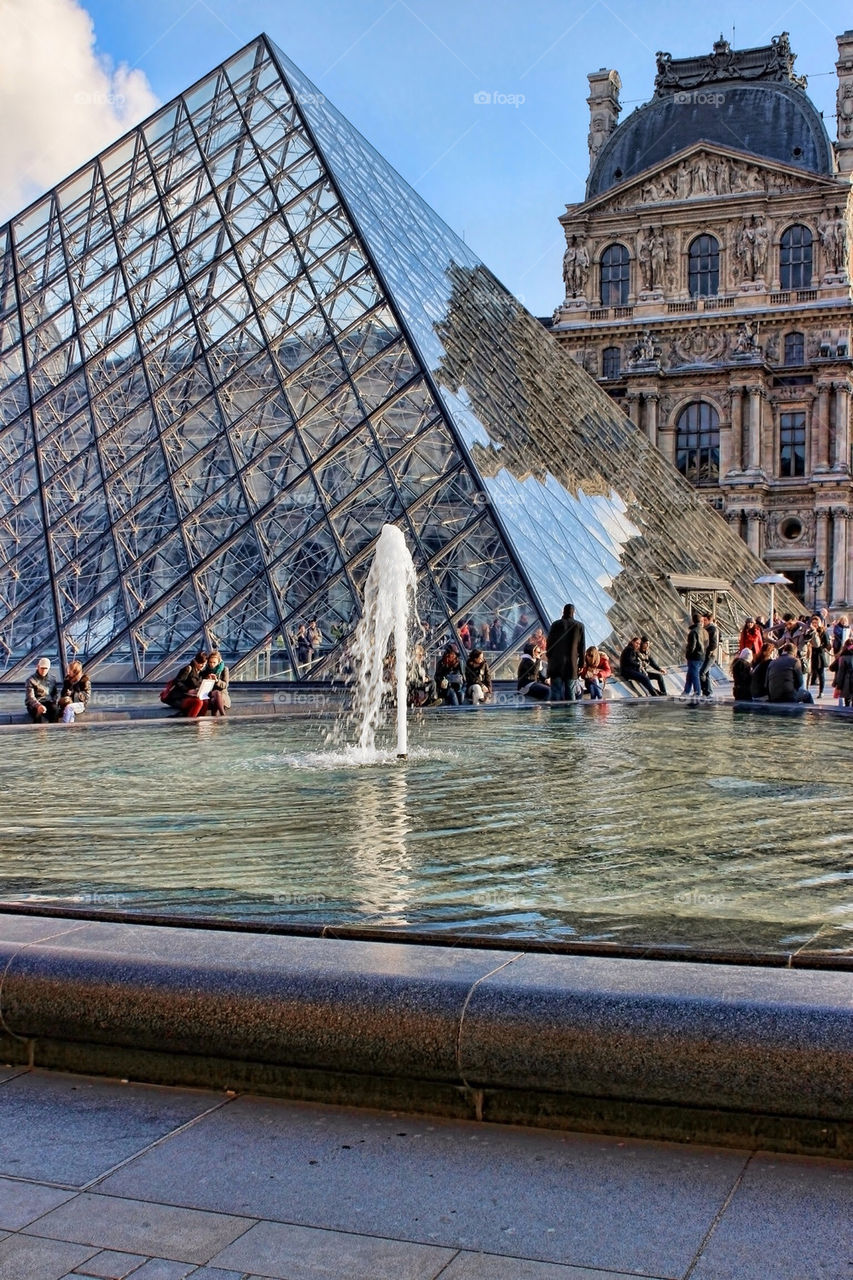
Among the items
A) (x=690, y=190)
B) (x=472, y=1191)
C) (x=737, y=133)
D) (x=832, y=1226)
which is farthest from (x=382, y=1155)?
(x=737, y=133)

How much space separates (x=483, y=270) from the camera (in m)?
29.8

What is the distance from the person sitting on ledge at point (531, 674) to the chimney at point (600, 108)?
41.9m

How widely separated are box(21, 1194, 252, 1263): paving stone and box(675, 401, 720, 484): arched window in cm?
4578

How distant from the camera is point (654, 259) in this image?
48188 mm

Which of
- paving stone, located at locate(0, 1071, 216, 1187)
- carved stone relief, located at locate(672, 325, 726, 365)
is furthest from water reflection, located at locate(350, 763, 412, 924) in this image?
carved stone relief, located at locate(672, 325, 726, 365)

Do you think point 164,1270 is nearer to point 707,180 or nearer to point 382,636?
point 382,636

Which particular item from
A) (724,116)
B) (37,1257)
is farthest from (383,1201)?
(724,116)

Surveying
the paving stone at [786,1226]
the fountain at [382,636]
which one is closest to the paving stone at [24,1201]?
the paving stone at [786,1226]

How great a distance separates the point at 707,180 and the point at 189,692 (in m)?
39.2

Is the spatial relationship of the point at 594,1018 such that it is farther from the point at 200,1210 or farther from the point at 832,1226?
the point at 200,1210

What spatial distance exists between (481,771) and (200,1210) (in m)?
6.24

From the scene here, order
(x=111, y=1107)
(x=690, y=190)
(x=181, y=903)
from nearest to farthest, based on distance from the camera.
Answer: (x=111, y=1107)
(x=181, y=903)
(x=690, y=190)

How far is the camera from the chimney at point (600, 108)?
2135 inches

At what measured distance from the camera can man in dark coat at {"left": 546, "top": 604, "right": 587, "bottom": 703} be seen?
14.9 m
